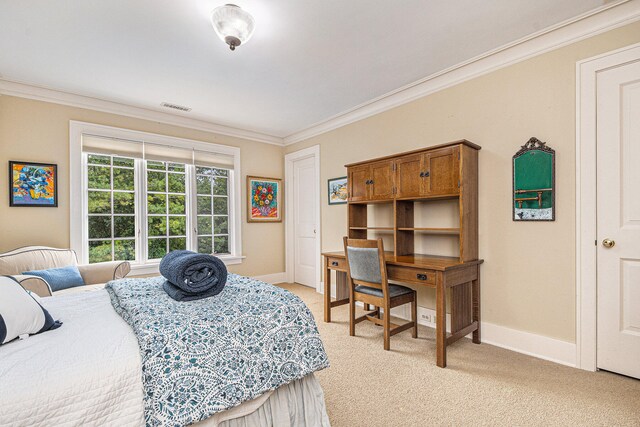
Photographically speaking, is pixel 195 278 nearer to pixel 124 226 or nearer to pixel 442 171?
pixel 442 171

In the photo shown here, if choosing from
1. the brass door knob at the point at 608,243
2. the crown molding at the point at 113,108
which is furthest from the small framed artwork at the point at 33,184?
the brass door knob at the point at 608,243

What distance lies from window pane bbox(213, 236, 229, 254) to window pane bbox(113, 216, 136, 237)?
1086mm

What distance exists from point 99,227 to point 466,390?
13.4 ft

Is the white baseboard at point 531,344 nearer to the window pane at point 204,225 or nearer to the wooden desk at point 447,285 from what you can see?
the wooden desk at point 447,285

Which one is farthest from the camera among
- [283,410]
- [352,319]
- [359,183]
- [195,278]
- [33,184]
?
[359,183]

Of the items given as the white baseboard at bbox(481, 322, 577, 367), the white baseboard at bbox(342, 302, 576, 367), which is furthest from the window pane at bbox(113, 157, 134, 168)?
the white baseboard at bbox(481, 322, 577, 367)

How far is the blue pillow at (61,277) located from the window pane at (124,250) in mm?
782

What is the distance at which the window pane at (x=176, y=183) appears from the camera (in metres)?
4.23

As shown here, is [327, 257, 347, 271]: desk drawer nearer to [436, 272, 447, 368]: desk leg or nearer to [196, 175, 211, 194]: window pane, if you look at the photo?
[436, 272, 447, 368]: desk leg

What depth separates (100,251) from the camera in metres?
3.70

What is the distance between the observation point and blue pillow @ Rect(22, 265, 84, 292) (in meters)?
2.74

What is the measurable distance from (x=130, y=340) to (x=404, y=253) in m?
2.61

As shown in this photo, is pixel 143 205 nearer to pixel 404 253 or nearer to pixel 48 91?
pixel 48 91

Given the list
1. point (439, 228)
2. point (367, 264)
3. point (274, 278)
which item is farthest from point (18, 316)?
point (274, 278)
